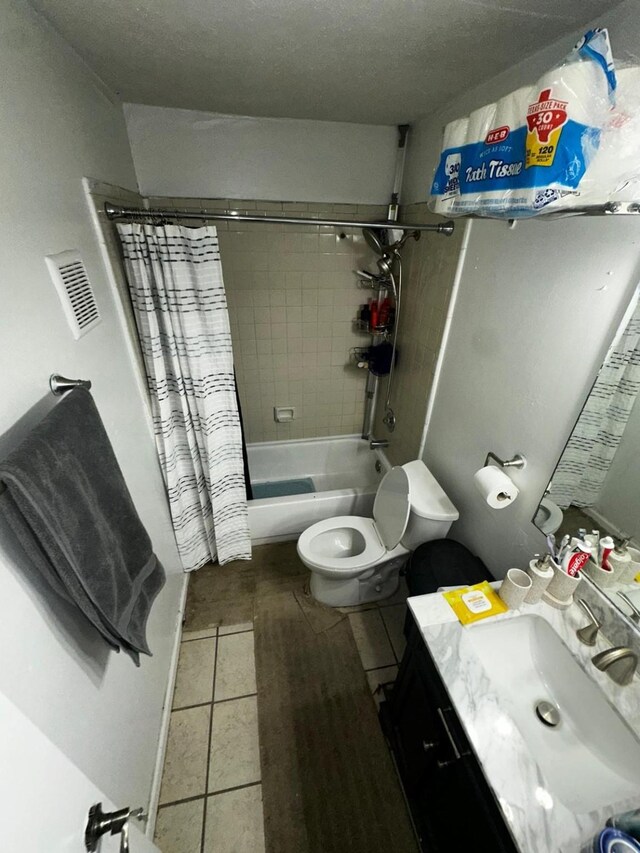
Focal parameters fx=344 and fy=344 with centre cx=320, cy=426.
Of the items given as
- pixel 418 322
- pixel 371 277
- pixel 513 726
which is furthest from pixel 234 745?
pixel 371 277

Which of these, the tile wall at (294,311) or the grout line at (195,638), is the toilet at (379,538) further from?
the tile wall at (294,311)

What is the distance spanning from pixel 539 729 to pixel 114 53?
7.69ft

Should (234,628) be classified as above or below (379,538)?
below

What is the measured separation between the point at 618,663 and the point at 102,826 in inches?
44.9

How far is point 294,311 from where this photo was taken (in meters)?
2.27

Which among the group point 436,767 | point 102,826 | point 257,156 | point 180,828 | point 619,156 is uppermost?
point 257,156

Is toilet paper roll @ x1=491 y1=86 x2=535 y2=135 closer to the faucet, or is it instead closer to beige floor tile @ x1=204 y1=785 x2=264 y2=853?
the faucet

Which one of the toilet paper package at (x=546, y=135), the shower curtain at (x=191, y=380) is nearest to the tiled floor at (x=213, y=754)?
the shower curtain at (x=191, y=380)

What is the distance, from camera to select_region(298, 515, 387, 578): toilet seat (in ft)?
5.43

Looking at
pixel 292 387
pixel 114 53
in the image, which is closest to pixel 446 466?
pixel 292 387

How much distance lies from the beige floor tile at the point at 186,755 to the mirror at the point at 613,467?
1.56m

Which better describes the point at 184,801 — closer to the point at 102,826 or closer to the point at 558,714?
the point at 102,826

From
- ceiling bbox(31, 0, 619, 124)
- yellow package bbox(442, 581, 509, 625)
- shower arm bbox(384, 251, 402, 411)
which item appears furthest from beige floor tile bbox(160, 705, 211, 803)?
ceiling bbox(31, 0, 619, 124)

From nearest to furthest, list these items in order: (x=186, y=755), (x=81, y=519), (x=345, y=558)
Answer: (x=81, y=519) → (x=186, y=755) → (x=345, y=558)
